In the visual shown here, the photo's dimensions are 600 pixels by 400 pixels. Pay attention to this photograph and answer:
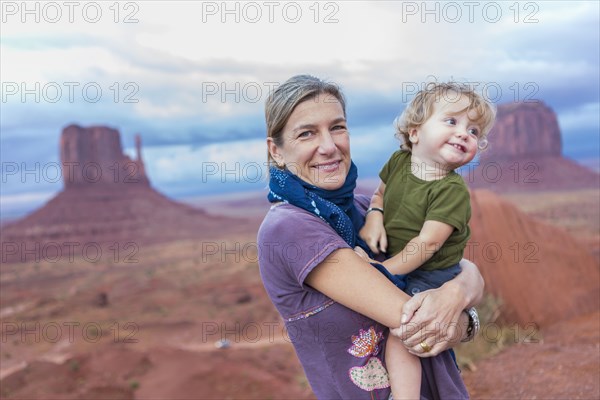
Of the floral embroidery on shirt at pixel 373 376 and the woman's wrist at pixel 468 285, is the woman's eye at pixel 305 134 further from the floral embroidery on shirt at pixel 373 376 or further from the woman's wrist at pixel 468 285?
the floral embroidery on shirt at pixel 373 376

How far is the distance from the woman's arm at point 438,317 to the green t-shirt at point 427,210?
0.15 metres

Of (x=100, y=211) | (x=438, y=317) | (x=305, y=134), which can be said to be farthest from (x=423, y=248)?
(x=100, y=211)

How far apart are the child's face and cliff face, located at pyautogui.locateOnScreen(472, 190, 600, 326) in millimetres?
6424

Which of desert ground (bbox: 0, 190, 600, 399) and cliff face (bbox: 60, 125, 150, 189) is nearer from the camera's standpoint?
desert ground (bbox: 0, 190, 600, 399)

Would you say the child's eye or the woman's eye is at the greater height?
the child's eye

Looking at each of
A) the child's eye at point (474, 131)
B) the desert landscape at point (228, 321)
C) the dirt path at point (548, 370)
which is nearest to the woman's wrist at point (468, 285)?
the child's eye at point (474, 131)

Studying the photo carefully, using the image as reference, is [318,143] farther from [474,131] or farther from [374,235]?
[474,131]

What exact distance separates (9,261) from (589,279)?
141 feet

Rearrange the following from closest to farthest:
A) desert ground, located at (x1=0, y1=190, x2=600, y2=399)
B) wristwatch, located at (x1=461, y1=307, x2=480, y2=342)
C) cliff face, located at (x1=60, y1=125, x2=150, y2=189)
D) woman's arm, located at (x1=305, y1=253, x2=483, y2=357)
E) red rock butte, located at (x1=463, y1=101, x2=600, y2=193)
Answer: woman's arm, located at (x1=305, y1=253, x2=483, y2=357), wristwatch, located at (x1=461, y1=307, x2=480, y2=342), desert ground, located at (x1=0, y1=190, x2=600, y2=399), cliff face, located at (x1=60, y1=125, x2=150, y2=189), red rock butte, located at (x1=463, y1=101, x2=600, y2=193)

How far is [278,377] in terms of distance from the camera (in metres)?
9.83

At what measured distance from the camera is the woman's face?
90.2 inches

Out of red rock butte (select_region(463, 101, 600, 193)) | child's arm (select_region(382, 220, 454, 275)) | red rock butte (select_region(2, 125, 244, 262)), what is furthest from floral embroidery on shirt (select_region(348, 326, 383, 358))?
red rock butte (select_region(463, 101, 600, 193))

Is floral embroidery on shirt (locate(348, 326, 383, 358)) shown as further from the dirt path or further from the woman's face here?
the dirt path

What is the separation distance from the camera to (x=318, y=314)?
2.24 m
